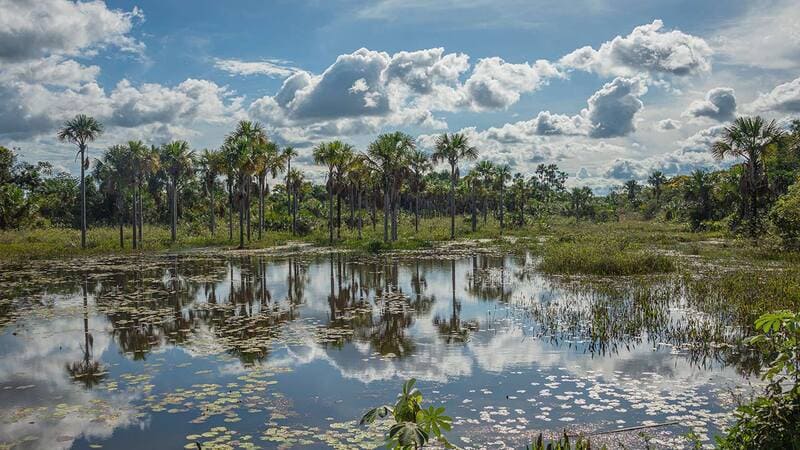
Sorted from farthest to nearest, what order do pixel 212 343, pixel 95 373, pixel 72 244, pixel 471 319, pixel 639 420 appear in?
1. pixel 72 244
2. pixel 471 319
3. pixel 212 343
4. pixel 95 373
5. pixel 639 420

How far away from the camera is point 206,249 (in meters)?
46.1

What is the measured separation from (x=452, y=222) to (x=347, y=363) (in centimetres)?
4111

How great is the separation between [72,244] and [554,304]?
40.6 meters

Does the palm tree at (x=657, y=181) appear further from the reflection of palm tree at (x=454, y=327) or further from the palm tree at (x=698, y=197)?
the reflection of palm tree at (x=454, y=327)

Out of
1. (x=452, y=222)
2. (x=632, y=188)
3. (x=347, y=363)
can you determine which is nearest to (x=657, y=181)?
(x=632, y=188)

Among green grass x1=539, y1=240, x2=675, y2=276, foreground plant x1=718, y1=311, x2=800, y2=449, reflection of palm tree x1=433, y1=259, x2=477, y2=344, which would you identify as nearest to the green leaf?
foreground plant x1=718, y1=311, x2=800, y2=449

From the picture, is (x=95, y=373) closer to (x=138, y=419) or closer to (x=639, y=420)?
(x=138, y=419)

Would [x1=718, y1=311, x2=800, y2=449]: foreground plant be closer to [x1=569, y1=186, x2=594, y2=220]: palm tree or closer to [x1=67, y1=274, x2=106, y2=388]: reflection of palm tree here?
[x1=67, y1=274, x2=106, y2=388]: reflection of palm tree

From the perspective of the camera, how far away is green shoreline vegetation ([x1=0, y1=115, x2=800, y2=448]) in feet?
58.1

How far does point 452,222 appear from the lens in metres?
53.0

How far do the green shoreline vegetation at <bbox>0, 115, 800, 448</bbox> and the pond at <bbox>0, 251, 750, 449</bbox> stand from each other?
1.45 meters

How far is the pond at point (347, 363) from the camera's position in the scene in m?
8.88

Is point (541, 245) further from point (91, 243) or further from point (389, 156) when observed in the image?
point (91, 243)

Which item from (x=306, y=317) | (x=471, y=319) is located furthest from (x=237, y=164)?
(x=471, y=319)
